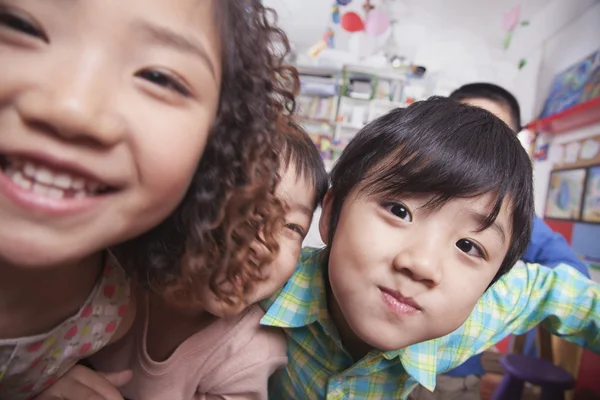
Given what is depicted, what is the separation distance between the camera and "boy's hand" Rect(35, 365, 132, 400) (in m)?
0.60

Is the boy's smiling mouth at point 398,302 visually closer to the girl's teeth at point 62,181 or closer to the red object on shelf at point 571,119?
the girl's teeth at point 62,181

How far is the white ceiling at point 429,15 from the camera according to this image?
2.86 metres

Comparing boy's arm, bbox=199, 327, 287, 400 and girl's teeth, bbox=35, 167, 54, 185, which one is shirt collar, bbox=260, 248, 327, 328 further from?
girl's teeth, bbox=35, 167, 54, 185

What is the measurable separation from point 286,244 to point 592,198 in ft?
6.82

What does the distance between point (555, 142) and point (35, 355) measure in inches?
113

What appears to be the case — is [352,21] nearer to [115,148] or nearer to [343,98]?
[343,98]

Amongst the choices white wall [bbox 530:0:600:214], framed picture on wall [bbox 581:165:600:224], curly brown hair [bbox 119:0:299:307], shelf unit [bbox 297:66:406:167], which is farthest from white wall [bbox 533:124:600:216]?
curly brown hair [bbox 119:0:299:307]

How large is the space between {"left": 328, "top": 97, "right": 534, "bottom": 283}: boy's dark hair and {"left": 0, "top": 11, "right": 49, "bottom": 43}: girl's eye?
1.49 feet

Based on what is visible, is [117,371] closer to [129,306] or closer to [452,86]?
[129,306]

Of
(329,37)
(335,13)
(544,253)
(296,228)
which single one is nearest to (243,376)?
(296,228)

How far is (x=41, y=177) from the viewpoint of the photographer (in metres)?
0.35

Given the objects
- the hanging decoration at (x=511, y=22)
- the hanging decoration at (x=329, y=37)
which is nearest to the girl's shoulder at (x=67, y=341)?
the hanging decoration at (x=511, y=22)

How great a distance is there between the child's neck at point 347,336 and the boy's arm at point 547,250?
0.67 metres

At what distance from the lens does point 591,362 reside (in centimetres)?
146
